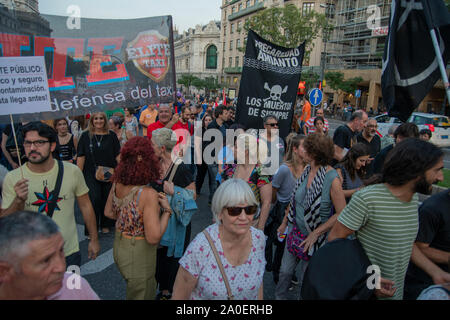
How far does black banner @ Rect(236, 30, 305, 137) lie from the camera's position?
4.76 m

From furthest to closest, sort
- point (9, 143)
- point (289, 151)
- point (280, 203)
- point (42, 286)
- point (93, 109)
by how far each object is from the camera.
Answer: point (9, 143)
point (289, 151)
point (280, 203)
point (93, 109)
point (42, 286)

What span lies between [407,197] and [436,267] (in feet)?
1.89

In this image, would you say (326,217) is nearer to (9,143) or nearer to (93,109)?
(93,109)

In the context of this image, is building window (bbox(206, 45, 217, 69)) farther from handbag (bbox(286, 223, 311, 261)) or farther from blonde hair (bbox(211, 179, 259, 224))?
blonde hair (bbox(211, 179, 259, 224))

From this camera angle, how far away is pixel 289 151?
373cm

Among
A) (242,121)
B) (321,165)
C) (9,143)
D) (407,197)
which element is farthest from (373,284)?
(9,143)

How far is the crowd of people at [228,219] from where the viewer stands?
4.92ft

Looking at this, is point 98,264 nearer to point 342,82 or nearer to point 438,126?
point 438,126

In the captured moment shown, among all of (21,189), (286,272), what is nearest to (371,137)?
(286,272)

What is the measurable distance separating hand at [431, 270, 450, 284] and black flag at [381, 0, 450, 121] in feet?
5.46

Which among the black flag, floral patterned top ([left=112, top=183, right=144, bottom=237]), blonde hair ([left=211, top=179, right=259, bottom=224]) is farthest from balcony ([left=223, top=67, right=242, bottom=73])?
blonde hair ([left=211, top=179, right=259, bottom=224])

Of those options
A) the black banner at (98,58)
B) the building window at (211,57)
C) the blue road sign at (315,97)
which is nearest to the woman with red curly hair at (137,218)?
the black banner at (98,58)

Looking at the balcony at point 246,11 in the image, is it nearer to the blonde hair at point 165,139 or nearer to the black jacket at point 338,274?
the blonde hair at point 165,139

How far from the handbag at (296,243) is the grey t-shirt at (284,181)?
22.3 inches
